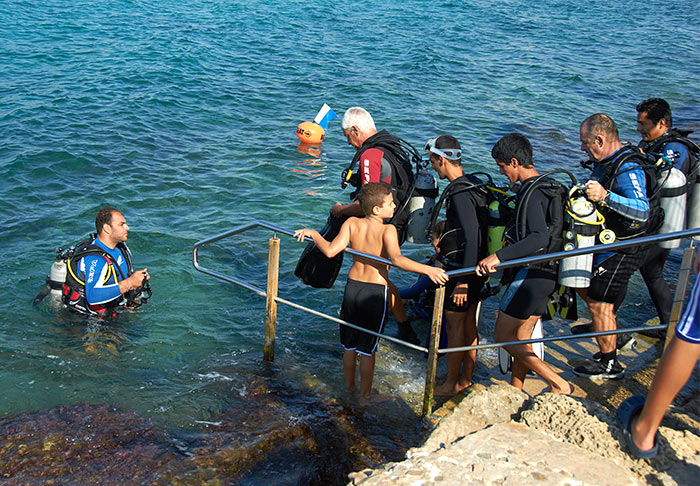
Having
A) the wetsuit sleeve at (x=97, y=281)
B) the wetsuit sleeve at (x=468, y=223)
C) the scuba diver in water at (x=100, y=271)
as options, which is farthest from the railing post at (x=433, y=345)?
the wetsuit sleeve at (x=97, y=281)

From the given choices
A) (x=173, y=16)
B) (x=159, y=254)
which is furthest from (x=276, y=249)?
(x=173, y=16)

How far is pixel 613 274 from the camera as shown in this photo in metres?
5.21

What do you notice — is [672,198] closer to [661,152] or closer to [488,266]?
[661,152]

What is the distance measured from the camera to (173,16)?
2514 cm

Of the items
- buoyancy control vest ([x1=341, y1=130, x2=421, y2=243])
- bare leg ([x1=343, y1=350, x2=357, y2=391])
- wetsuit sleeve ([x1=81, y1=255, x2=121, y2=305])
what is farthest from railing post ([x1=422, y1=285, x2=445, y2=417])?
wetsuit sleeve ([x1=81, y1=255, x2=121, y2=305])

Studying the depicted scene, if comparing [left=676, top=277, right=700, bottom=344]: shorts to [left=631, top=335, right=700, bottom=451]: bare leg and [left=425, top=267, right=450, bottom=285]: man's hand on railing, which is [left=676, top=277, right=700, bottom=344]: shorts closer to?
[left=631, top=335, right=700, bottom=451]: bare leg

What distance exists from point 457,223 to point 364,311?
109 cm

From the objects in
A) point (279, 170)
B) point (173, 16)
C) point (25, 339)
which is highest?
point (173, 16)

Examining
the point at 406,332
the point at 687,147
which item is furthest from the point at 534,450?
the point at 687,147

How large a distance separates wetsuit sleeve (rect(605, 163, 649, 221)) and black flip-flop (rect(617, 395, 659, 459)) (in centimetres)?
171

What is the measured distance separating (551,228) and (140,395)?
4.02 metres

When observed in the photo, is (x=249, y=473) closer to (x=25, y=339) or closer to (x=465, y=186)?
(x=465, y=186)

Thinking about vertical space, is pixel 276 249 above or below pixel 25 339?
above

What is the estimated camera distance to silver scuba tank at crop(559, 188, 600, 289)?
464 cm
